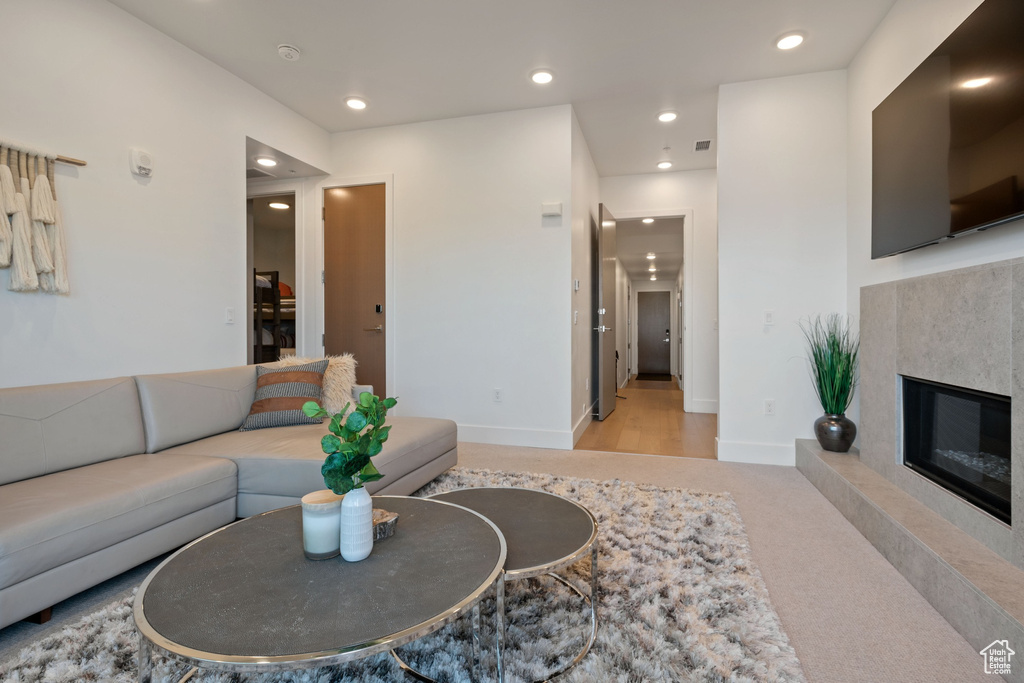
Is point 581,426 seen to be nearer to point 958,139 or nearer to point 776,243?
point 776,243

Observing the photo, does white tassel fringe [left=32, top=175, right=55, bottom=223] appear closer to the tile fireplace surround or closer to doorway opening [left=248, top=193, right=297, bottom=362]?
doorway opening [left=248, top=193, right=297, bottom=362]

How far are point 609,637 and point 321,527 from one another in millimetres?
878

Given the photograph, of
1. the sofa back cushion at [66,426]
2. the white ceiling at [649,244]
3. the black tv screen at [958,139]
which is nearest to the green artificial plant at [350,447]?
the sofa back cushion at [66,426]

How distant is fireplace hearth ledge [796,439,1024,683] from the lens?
135 cm

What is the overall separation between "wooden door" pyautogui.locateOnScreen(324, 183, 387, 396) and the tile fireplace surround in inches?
137

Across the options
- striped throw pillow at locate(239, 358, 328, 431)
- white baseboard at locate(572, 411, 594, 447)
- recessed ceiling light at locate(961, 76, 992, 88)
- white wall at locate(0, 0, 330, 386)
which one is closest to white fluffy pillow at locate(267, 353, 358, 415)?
striped throw pillow at locate(239, 358, 328, 431)

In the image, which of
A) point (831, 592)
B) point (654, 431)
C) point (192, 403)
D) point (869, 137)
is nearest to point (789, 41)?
point (869, 137)

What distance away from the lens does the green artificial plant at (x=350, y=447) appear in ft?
3.92

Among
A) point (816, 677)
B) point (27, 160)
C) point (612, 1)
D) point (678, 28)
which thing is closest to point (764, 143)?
point (678, 28)

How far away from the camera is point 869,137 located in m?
2.96

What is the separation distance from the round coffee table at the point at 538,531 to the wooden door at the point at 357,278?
266 centimetres

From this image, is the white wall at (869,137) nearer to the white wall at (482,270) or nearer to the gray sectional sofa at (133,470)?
the white wall at (482,270)

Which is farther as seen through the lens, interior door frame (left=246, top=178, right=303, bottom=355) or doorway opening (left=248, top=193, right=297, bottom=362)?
doorway opening (left=248, top=193, right=297, bottom=362)

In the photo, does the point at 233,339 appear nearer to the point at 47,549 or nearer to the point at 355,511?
the point at 47,549
